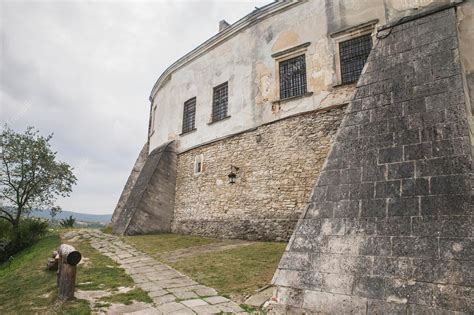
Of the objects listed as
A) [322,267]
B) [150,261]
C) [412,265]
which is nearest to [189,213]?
[150,261]

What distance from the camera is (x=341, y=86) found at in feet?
28.6

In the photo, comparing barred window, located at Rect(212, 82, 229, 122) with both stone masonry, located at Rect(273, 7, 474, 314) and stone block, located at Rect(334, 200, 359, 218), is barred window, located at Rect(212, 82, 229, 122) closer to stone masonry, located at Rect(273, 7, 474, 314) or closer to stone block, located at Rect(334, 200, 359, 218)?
stone masonry, located at Rect(273, 7, 474, 314)

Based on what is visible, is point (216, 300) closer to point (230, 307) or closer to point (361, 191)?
point (230, 307)

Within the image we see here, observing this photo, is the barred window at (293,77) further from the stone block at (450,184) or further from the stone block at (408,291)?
the stone block at (408,291)

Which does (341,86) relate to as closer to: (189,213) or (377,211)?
(377,211)

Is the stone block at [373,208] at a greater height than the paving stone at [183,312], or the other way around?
the stone block at [373,208]

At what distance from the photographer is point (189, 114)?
13891mm

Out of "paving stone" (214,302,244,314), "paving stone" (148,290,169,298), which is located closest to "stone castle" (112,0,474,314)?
"paving stone" (214,302,244,314)

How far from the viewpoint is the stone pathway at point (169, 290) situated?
13.0ft

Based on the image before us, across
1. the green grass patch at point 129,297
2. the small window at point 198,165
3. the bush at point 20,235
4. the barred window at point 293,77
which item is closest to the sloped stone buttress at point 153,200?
the small window at point 198,165

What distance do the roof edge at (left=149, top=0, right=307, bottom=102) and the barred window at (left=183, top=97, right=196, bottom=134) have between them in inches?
86.1

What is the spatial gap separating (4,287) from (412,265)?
277 inches

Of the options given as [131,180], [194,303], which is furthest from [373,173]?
[131,180]

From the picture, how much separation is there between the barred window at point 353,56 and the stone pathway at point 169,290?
7.23 meters
